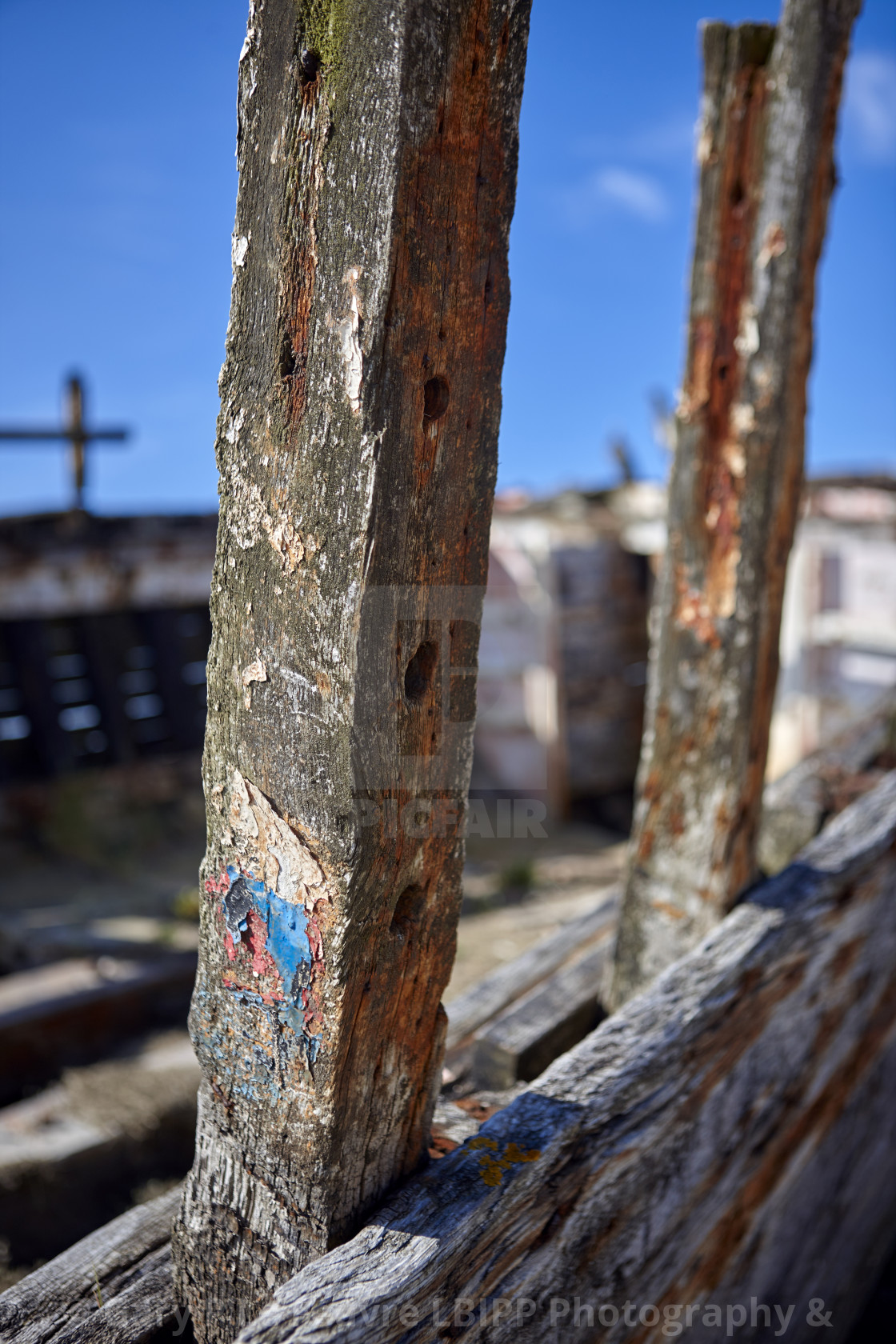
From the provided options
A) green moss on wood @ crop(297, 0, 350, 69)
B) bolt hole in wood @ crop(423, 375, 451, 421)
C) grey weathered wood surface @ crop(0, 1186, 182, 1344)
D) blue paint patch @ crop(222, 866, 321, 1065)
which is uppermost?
green moss on wood @ crop(297, 0, 350, 69)

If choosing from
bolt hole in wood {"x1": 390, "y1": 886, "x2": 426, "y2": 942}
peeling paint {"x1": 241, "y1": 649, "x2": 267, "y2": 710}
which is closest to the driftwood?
bolt hole in wood {"x1": 390, "y1": 886, "x2": 426, "y2": 942}

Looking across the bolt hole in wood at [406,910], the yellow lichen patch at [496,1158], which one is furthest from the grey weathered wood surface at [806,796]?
the bolt hole in wood at [406,910]

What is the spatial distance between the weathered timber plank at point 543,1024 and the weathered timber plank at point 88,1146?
4.15 feet

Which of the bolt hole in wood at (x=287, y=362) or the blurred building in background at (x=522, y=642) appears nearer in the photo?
the bolt hole in wood at (x=287, y=362)

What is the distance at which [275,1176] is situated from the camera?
124 cm

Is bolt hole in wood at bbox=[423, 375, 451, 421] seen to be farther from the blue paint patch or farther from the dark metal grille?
the dark metal grille

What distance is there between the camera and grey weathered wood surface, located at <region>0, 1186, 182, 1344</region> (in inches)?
51.9

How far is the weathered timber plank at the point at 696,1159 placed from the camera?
1206mm

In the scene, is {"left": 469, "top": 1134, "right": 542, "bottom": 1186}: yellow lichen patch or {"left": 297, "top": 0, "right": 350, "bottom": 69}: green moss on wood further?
{"left": 469, "top": 1134, "right": 542, "bottom": 1186}: yellow lichen patch

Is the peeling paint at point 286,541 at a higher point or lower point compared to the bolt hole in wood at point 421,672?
higher

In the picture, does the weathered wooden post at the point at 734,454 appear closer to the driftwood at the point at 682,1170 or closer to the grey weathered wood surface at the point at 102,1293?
the driftwood at the point at 682,1170

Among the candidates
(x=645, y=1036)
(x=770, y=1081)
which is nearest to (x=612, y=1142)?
(x=645, y=1036)

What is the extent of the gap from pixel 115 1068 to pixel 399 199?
298cm

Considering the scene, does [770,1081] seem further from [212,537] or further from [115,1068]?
[212,537]
